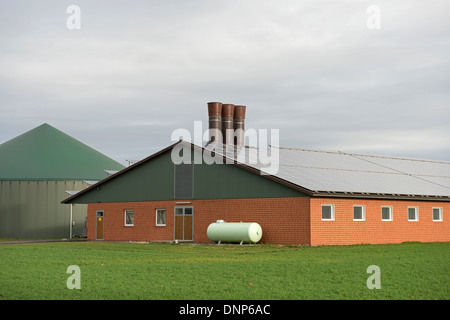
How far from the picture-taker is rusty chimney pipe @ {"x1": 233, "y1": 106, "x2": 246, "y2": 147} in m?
48.5

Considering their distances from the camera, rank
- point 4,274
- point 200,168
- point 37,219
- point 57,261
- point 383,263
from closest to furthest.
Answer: point 4,274
point 383,263
point 57,261
point 200,168
point 37,219

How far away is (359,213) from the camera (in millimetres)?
36812

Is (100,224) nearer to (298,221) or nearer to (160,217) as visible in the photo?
(160,217)

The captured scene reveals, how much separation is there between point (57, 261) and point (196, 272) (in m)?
7.07

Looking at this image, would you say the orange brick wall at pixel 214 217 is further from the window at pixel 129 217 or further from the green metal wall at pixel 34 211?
the green metal wall at pixel 34 211

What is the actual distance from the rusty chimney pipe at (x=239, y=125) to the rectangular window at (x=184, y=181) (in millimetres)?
8044

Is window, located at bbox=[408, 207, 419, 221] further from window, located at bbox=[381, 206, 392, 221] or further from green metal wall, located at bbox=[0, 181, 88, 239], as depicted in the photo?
green metal wall, located at bbox=[0, 181, 88, 239]

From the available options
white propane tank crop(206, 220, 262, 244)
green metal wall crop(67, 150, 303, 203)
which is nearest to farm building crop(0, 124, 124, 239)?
green metal wall crop(67, 150, 303, 203)

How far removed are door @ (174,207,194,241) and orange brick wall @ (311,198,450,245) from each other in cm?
950
